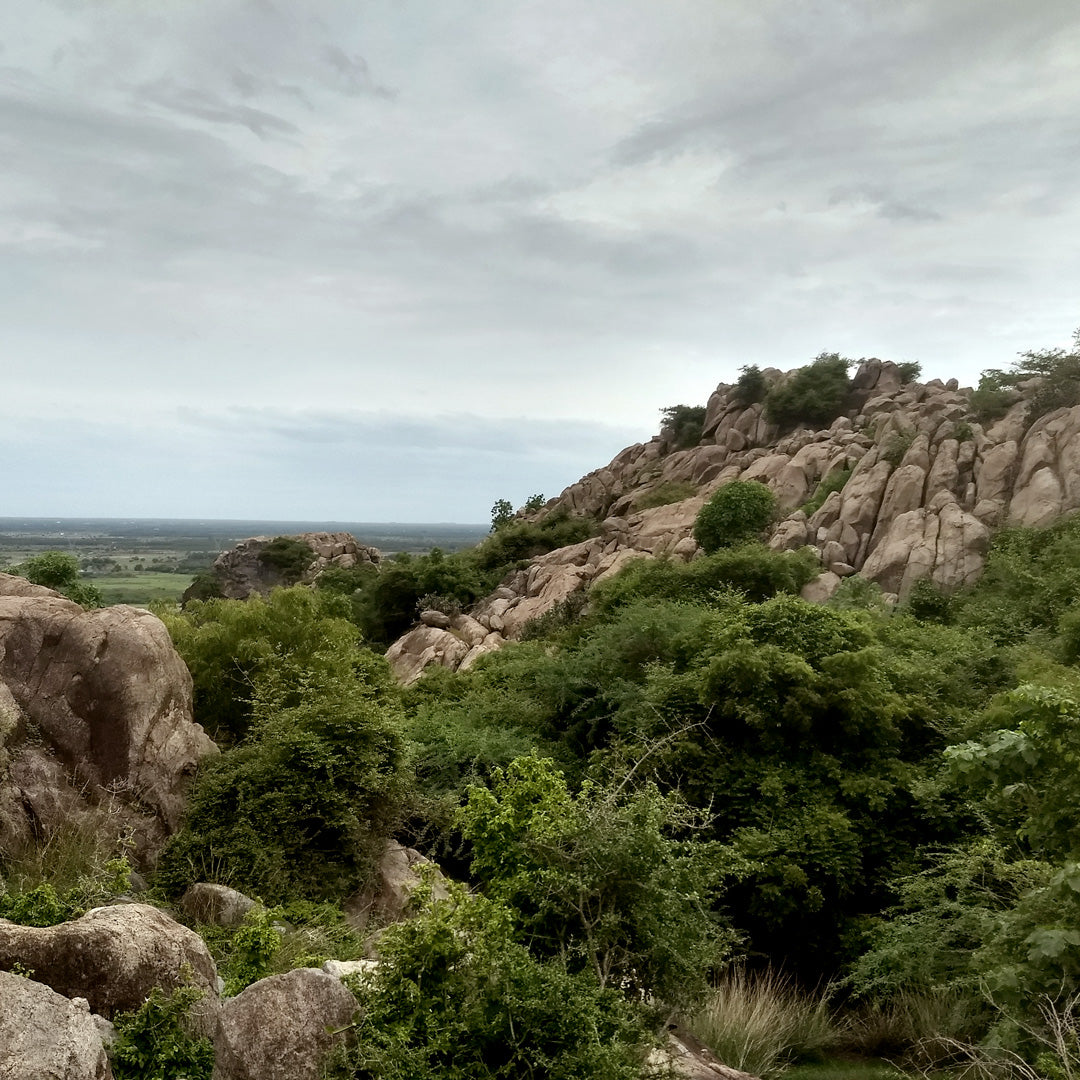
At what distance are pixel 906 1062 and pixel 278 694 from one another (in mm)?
12151

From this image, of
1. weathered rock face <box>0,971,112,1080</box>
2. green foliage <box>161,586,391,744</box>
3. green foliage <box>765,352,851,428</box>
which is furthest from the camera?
green foliage <box>765,352,851,428</box>

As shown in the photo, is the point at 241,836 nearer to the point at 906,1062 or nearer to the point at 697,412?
the point at 906,1062

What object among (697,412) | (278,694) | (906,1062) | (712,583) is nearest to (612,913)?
(906,1062)

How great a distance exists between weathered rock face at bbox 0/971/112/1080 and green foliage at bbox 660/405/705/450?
63.0m

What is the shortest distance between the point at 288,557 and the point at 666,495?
32.9m

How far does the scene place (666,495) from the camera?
54219 millimetres

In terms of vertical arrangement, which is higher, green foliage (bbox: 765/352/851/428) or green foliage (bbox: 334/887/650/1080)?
green foliage (bbox: 765/352/851/428)

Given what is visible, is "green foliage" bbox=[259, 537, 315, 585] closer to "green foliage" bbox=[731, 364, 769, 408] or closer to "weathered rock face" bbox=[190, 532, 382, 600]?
"weathered rock face" bbox=[190, 532, 382, 600]

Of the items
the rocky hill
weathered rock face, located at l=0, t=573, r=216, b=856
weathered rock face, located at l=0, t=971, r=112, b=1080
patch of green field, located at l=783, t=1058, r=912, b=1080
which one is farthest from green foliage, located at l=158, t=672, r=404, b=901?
the rocky hill

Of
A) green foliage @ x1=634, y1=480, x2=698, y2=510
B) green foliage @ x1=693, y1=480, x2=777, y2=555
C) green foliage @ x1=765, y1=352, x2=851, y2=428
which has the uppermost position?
green foliage @ x1=765, y1=352, x2=851, y2=428

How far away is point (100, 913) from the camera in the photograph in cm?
790

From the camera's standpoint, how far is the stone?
11.3 meters

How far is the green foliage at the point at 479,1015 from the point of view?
661cm

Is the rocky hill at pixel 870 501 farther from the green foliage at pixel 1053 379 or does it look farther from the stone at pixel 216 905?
the stone at pixel 216 905
